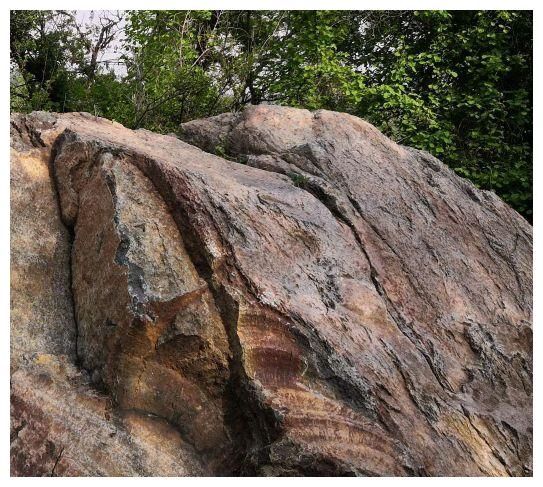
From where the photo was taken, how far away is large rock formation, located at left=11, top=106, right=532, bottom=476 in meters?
5.36

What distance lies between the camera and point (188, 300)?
5.61 m

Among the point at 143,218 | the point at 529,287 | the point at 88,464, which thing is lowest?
the point at 88,464

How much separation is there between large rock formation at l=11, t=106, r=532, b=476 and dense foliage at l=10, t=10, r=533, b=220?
4642 mm

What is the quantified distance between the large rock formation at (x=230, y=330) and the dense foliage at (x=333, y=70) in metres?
4.64

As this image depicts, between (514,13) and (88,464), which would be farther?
(514,13)

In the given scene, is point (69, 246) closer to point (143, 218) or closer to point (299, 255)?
point (143, 218)

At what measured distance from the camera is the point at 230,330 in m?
5.59

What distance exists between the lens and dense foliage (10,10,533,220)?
11.6 m

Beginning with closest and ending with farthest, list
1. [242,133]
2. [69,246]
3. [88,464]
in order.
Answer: [88,464] < [69,246] < [242,133]

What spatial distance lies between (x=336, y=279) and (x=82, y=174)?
2.29 m

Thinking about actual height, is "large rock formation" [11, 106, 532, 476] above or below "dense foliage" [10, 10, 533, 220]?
below

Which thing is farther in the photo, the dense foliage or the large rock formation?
the dense foliage
